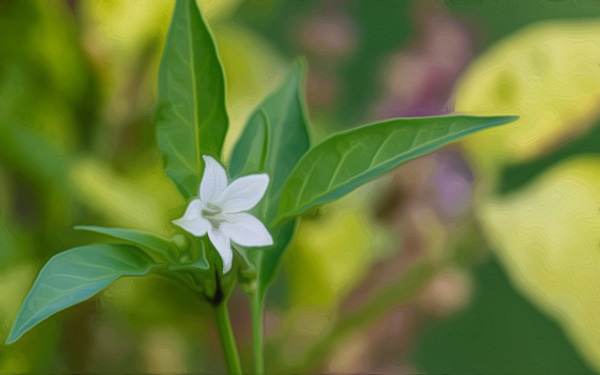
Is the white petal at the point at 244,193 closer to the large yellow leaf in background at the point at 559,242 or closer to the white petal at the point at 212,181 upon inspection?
the white petal at the point at 212,181

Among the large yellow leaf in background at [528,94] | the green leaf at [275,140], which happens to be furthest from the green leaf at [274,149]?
the large yellow leaf in background at [528,94]

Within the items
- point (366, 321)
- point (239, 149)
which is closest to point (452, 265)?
point (366, 321)

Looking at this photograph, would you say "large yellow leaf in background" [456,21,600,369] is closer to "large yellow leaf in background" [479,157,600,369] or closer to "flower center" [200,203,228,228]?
"large yellow leaf in background" [479,157,600,369]

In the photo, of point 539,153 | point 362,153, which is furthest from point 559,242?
point 362,153

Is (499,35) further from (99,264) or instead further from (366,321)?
(99,264)

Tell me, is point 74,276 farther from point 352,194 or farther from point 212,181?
point 352,194

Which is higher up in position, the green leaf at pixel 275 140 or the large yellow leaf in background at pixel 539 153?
the green leaf at pixel 275 140
